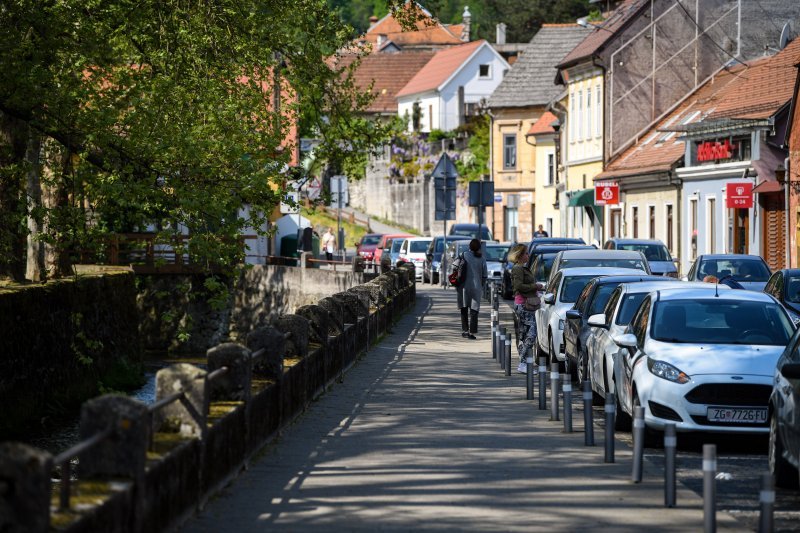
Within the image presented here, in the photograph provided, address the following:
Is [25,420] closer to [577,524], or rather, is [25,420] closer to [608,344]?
[608,344]

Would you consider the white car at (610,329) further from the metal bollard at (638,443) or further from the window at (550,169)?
the window at (550,169)

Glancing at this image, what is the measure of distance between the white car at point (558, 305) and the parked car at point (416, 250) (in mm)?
36424

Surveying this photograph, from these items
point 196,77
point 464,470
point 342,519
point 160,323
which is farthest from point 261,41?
point 160,323

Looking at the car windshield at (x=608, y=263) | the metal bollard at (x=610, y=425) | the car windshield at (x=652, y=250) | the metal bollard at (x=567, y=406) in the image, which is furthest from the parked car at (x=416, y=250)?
the metal bollard at (x=610, y=425)

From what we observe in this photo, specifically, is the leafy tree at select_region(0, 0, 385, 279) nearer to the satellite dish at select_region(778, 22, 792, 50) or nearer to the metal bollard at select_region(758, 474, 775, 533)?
the metal bollard at select_region(758, 474, 775, 533)

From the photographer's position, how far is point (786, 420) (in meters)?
11.3

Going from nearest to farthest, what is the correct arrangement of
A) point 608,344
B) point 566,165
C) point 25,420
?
point 608,344, point 25,420, point 566,165

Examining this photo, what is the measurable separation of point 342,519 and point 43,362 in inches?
851

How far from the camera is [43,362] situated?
30.9 metres

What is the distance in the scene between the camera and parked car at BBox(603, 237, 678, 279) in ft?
125

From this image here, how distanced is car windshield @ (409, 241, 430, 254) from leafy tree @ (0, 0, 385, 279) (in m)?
31.5

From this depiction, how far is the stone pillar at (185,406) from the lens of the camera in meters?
10.9

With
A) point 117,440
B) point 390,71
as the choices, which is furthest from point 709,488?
point 390,71

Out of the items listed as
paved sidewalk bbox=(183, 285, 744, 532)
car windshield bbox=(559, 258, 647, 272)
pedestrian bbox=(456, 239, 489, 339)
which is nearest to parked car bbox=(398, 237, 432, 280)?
pedestrian bbox=(456, 239, 489, 339)
